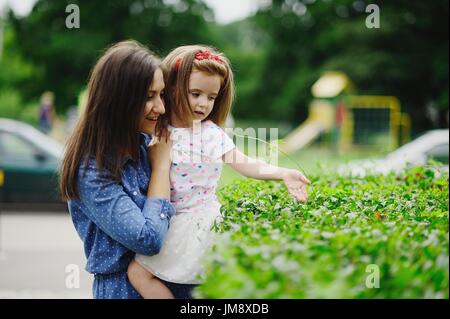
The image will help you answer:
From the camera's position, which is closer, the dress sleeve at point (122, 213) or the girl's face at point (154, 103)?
the dress sleeve at point (122, 213)

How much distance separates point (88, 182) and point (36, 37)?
2946cm

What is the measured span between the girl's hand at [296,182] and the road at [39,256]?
93.6 inches

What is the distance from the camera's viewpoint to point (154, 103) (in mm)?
2283

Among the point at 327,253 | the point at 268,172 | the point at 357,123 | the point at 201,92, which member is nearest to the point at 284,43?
the point at 357,123

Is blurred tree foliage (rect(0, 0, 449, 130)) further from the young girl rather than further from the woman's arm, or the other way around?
the woman's arm

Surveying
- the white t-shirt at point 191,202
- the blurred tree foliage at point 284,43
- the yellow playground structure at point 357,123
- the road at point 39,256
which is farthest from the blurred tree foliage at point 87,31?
the white t-shirt at point 191,202

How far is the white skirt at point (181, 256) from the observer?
2.21 meters

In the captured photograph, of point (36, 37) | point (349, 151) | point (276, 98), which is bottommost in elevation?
point (349, 151)

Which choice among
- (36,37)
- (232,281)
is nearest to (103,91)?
(232,281)

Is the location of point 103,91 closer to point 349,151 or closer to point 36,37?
point 349,151

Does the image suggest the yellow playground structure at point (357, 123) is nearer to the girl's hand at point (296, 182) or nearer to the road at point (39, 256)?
the road at point (39, 256)

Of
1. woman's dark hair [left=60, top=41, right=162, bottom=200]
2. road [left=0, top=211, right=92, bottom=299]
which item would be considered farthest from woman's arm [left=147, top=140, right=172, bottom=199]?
road [left=0, top=211, right=92, bottom=299]

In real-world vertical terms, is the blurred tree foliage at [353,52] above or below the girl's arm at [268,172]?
above

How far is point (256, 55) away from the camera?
39844 millimetres
